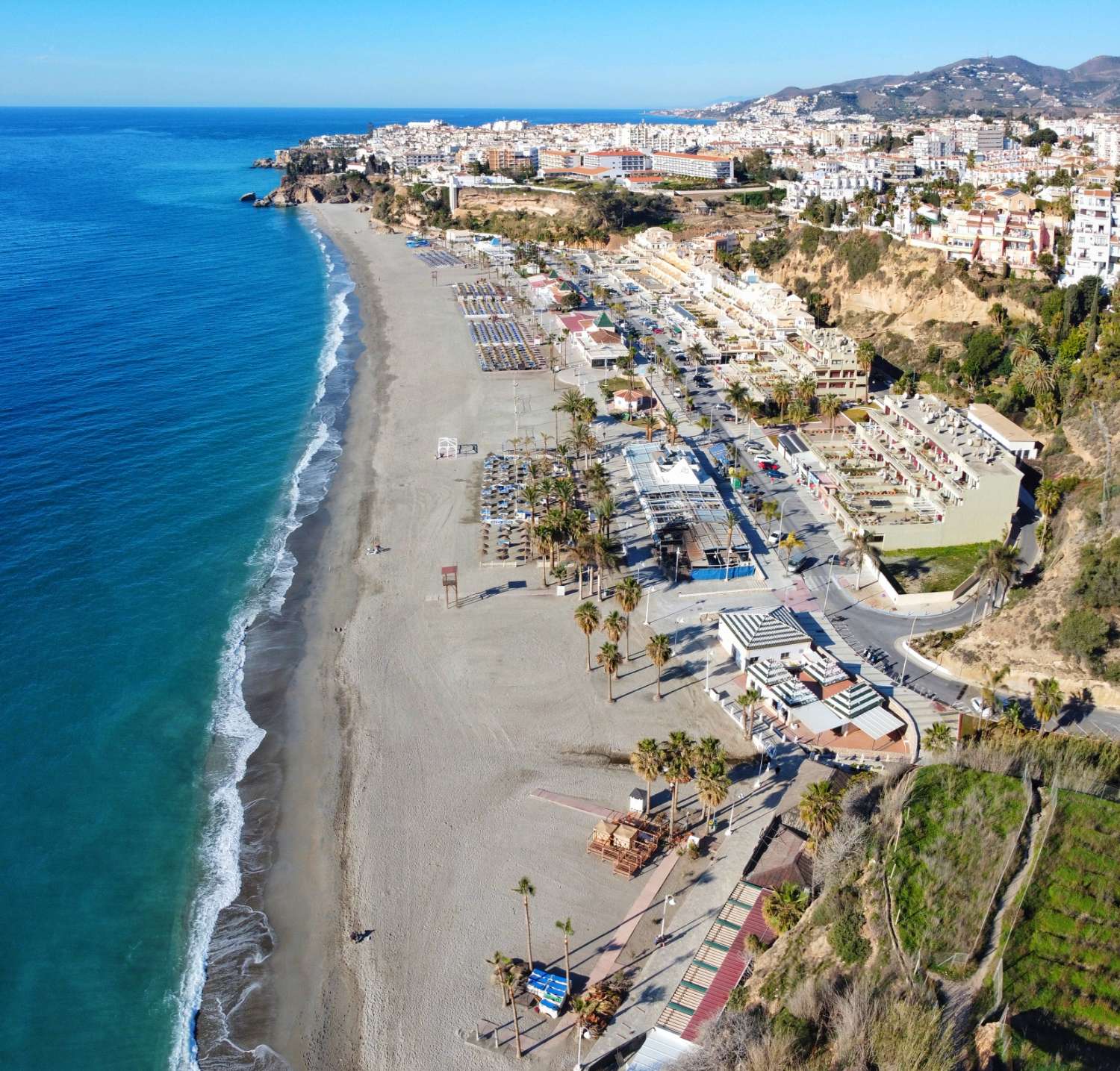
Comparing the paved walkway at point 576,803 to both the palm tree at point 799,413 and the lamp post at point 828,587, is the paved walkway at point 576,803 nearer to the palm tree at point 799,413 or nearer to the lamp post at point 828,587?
the lamp post at point 828,587

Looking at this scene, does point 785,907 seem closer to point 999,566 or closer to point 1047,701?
point 1047,701

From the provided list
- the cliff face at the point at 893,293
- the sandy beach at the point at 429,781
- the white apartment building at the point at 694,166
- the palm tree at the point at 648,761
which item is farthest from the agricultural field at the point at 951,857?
the white apartment building at the point at 694,166

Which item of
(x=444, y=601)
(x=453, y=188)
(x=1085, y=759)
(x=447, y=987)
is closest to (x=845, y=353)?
(x=444, y=601)

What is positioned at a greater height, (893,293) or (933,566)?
(893,293)

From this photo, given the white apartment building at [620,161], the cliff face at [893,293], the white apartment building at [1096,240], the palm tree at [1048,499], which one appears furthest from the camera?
the white apartment building at [620,161]

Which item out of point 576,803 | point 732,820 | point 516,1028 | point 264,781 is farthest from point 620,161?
point 516,1028
